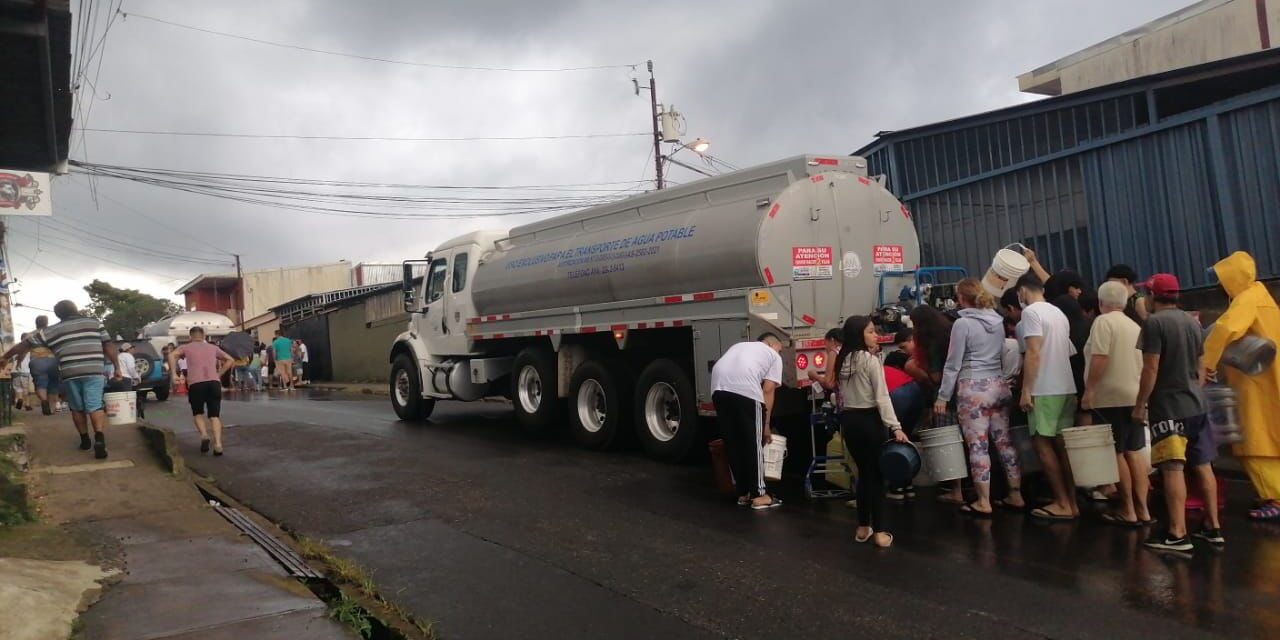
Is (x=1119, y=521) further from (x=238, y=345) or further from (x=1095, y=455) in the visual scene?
(x=238, y=345)

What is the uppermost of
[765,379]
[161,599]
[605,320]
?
[605,320]

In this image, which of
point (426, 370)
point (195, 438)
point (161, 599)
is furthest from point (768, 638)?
point (195, 438)

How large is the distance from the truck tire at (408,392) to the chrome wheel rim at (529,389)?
273cm

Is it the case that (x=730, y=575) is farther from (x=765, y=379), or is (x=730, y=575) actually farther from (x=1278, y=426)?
(x=1278, y=426)

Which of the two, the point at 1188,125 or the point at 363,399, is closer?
the point at 1188,125

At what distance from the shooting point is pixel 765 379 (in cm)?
709

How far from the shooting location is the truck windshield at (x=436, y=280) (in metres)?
13.4

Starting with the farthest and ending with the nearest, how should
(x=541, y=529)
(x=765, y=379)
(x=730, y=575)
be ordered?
(x=765, y=379), (x=541, y=529), (x=730, y=575)

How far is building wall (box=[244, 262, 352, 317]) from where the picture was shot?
53.4 m

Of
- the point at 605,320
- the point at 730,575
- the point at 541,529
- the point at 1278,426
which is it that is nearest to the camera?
the point at 730,575

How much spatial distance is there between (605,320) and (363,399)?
41.9ft

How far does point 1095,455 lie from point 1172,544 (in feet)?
2.51

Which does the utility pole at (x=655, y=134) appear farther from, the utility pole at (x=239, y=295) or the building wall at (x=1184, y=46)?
the utility pole at (x=239, y=295)

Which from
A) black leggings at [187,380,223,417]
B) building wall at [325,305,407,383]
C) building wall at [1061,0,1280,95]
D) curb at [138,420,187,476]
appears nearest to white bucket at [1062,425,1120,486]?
curb at [138,420,187,476]
